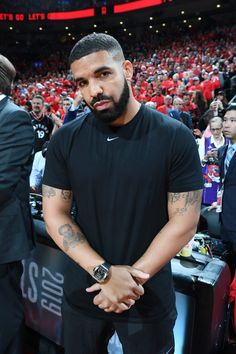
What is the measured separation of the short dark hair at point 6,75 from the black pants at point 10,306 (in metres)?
0.78

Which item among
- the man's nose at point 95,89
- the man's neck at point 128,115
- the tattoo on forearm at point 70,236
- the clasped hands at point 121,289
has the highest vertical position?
the man's nose at point 95,89


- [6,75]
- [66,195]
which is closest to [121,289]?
[66,195]

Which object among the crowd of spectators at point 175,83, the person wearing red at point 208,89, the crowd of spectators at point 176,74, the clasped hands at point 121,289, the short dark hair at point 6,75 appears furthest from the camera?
the person wearing red at point 208,89

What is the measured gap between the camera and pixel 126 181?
115cm

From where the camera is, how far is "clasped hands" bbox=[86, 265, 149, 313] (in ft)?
3.57

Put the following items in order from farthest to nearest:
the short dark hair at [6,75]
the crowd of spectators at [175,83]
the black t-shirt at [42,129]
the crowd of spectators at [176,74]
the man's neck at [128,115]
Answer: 1. the crowd of spectators at [176,74]
2. the crowd of spectators at [175,83]
3. the black t-shirt at [42,129]
4. the short dark hair at [6,75]
5. the man's neck at [128,115]

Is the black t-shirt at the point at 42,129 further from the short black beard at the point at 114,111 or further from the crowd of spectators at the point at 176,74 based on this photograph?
the short black beard at the point at 114,111

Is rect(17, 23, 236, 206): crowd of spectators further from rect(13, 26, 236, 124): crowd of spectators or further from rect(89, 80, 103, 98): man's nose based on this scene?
rect(89, 80, 103, 98): man's nose

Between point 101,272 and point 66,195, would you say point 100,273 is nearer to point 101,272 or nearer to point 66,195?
point 101,272

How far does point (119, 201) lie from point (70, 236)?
210 mm

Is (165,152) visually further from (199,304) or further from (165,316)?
(199,304)

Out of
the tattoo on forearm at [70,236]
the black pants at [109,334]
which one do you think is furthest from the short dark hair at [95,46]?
the black pants at [109,334]

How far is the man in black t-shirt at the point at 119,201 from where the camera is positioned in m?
1.14

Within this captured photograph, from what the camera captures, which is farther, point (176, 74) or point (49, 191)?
point (176, 74)
